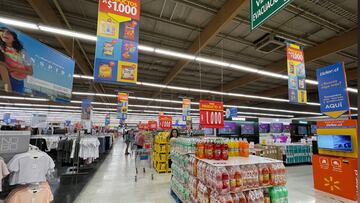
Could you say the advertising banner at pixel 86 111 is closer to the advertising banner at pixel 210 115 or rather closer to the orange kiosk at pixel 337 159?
the advertising banner at pixel 210 115

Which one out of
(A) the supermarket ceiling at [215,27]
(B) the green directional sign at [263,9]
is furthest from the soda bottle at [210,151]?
(A) the supermarket ceiling at [215,27]

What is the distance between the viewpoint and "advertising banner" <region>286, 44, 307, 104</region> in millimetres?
6372

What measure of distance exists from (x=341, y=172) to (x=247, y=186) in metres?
4.28

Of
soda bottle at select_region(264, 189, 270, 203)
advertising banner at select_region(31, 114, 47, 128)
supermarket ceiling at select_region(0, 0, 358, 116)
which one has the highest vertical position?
supermarket ceiling at select_region(0, 0, 358, 116)

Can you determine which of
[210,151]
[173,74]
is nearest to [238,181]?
[210,151]

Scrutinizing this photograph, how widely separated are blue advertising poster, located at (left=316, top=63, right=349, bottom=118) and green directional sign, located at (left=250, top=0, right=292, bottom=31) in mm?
4296

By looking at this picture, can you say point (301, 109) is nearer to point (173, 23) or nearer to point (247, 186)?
point (173, 23)

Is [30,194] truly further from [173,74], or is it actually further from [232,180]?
[173,74]

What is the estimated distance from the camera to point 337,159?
5203 millimetres

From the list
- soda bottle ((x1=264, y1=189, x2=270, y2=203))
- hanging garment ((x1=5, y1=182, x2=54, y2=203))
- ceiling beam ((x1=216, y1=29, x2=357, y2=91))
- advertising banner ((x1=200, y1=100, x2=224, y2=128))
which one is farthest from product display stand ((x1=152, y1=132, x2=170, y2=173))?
ceiling beam ((x1=216, y1=29, x2=357, y2=91))

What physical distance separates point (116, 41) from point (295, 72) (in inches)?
236

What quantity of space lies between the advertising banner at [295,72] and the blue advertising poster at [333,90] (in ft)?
2.54

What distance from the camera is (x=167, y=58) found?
1010cm

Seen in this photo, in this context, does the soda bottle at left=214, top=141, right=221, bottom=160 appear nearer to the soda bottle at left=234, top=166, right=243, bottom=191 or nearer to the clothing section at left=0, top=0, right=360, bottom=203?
the clothing section at left=0, top=0, right=360, bottom=203
